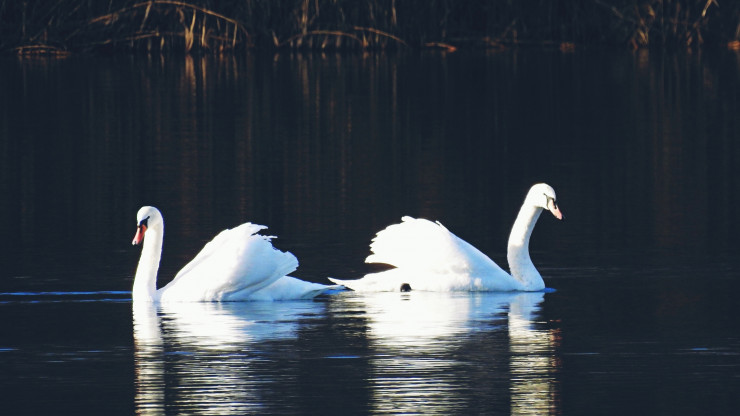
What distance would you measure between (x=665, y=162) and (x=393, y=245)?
8.65m

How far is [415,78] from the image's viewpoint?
114 feet

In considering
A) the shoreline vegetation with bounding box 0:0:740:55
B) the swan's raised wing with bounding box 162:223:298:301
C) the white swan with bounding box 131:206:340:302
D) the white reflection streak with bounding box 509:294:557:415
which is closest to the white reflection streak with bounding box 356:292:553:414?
the white reflection streak with bounding box 509:294:557:415

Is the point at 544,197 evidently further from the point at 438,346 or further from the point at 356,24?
the point at 356,24

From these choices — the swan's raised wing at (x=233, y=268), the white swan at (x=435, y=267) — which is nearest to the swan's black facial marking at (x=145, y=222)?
the swan's raised wing at (x=233, y=268)

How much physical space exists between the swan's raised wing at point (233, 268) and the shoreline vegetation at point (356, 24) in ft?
80.0

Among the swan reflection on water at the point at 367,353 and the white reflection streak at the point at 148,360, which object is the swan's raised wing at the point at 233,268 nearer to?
the swan reflection on water at the point at 367,353

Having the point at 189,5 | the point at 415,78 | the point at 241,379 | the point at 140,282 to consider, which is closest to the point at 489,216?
the point at 140,282

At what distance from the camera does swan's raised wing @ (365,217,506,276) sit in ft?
40.9

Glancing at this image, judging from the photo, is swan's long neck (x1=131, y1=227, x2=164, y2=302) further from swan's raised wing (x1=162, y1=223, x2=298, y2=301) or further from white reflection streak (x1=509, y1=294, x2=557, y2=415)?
white reflection streak (x1=509, y1=294, x2=557, y2=415)

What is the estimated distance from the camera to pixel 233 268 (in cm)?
1188

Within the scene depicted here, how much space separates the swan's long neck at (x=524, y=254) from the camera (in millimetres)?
12531

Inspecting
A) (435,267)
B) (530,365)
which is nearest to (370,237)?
(435,267)

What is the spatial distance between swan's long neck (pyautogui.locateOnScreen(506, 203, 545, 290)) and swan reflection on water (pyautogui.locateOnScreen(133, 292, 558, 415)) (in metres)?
0.15

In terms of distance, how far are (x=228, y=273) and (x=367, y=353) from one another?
2.12m
